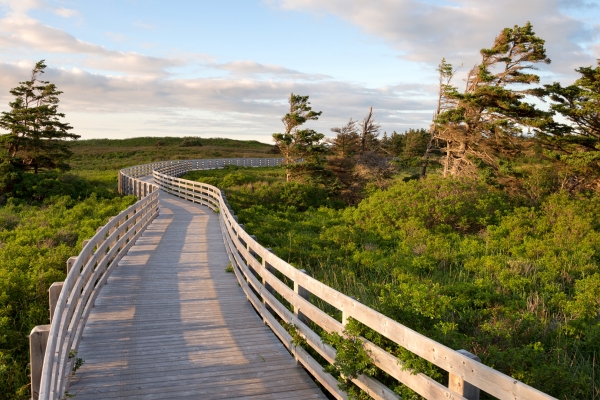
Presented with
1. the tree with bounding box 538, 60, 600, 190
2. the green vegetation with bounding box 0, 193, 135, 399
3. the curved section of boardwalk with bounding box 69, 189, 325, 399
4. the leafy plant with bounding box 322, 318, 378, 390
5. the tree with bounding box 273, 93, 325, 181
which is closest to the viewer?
the leafy plant with bounding box 322, 318, 378, 390

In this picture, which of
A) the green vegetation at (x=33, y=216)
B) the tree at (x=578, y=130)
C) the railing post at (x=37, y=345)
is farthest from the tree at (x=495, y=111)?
the railing post at (x=37, y=345)

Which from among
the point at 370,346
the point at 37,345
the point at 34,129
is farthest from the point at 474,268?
the point at 34,129

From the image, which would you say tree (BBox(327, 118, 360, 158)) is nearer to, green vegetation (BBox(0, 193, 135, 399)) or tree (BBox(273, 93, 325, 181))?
tree (BBox(273, 93, 325, 181))

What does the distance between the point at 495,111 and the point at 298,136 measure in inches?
584

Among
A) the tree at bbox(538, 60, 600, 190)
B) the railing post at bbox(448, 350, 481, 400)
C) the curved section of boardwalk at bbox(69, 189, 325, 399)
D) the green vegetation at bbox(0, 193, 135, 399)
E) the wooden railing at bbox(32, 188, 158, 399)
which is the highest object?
the tree at bbox(538, 60, 600, 190)

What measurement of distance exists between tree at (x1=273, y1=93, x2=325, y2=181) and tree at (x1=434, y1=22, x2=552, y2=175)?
31.5 ft

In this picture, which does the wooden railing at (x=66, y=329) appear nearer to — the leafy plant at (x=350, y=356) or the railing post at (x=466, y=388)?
the leafy plant at (x=350, y=356)

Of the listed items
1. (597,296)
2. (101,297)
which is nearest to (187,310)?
(101,297)

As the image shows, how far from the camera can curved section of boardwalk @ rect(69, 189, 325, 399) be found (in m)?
5.34

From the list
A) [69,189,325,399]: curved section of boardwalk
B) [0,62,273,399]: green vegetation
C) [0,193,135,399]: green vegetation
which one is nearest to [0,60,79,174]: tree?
[0,62,273,399]: green vegetation

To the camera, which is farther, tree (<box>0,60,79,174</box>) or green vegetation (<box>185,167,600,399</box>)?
tree (<box>0,60,79,174</box>)

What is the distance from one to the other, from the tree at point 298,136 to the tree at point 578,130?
1574 centimetres

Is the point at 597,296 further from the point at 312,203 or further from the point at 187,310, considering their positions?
the point at 312,203

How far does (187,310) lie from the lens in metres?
8.18
